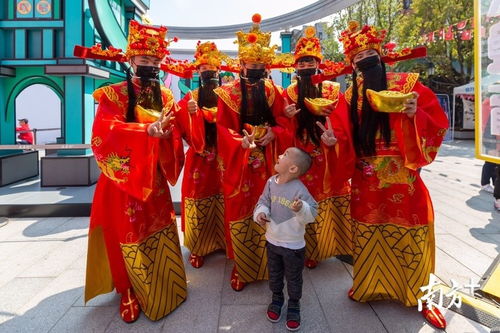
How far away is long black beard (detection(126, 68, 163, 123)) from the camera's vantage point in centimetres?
236

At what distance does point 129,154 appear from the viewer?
2172 millimetres

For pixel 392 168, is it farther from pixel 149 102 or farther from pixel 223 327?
pixel 149 102

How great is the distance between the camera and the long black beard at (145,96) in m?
2.36

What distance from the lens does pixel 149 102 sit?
2.43 meters

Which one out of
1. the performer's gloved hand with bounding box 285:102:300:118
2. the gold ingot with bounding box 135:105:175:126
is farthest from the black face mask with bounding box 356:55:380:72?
the gold ingot with bounding box 135:105:175:126

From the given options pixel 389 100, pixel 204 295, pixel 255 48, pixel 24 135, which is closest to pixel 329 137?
pixel 389 100

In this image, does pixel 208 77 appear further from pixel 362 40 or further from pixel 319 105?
pixel 362 40

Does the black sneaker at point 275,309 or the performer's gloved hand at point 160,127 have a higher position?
the performer's gloved hand at point 160,127

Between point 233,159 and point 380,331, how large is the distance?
5.25 ft

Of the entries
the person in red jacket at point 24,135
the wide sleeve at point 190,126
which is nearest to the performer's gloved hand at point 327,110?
the wide sleeve at point 190,126

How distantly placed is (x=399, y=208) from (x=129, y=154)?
1923 millimetres

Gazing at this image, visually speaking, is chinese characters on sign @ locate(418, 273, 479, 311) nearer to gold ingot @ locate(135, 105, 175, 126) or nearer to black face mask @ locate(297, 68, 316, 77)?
black face mask @ locate(297, 68, 316, 77)

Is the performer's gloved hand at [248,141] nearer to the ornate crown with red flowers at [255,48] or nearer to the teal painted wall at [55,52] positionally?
the ornate crown with red flowers at [255,48]

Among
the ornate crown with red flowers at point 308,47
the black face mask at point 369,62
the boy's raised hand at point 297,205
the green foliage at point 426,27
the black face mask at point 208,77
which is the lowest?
the boy's raised hand at point 297,205
